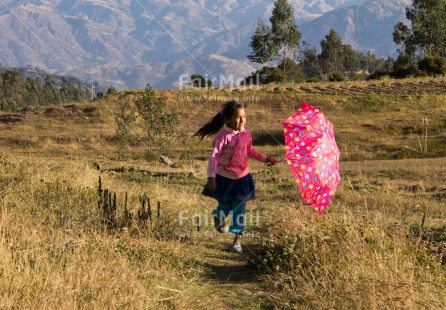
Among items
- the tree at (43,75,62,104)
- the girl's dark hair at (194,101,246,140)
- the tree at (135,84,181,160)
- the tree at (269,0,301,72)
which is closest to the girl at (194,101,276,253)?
the girl's dark hair at (194,101,246,140)

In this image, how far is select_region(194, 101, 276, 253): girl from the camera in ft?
25.3

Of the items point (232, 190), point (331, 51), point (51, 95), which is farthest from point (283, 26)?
point (51, 95)

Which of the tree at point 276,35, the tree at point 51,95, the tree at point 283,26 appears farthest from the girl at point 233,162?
the tree at point 51,95

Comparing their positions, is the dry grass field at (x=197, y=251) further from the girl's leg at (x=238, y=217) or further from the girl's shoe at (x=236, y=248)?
the girl's leg at (x=238, y=217)

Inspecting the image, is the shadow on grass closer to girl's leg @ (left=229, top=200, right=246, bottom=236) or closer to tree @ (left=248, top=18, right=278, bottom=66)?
girl's leg @ (left=229, top=200, right=246, bottom=236)

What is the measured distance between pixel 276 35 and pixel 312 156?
6949 centimetres

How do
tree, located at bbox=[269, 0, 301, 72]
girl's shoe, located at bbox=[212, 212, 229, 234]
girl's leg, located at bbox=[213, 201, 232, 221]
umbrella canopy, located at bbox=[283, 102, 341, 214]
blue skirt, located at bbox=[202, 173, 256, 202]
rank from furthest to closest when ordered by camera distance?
1. tree, located at bbox=[269, 0, 301, 72]
2. girl's shoe, located at bbox=[212, 212, 229, 234]
3. girl's leg, located at bbox=[213, 201, 232, 221]
4. blue skirt, located at bbox=[202, 173, 256, 202]
5. umbrella canopy, located at bbox=[283, 102, 341, 214]

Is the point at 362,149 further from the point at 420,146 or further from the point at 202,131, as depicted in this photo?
the point at 202,131

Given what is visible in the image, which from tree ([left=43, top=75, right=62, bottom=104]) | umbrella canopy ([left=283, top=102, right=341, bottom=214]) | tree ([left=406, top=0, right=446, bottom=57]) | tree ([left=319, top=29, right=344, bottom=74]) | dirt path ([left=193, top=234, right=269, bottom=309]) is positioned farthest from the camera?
tree ([left=43, top=75, right=62, bottom=104])

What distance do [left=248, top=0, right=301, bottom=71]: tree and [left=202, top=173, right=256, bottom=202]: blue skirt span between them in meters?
65.6

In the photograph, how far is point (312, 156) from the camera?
22.7ft

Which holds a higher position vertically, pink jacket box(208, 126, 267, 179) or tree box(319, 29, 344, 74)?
tree box(319, 29, 344, 74)

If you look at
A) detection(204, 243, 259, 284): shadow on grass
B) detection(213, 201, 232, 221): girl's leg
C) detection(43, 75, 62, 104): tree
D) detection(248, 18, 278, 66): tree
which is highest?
detection(248, 18, 278, 66): tree

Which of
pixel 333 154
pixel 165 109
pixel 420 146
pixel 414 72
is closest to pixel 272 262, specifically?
pixel 333 154
